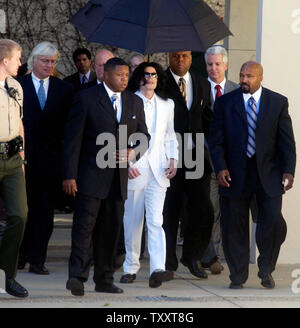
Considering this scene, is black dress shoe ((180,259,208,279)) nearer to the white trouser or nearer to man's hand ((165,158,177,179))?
the white trouser

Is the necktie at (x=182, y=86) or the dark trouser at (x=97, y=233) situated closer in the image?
the dark trouser at (x=97, y=233)

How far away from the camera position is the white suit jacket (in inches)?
373

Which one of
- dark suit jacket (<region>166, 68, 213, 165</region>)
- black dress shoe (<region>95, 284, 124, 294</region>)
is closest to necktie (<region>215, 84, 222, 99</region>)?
dark suit jacket (<region>166, 68, 213, 165</region>)

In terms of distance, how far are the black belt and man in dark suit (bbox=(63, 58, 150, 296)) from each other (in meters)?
0.40

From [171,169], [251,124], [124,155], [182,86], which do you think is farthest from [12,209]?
[182,86]

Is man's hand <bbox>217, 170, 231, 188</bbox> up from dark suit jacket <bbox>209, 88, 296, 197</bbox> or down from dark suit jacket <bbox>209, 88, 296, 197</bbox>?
down

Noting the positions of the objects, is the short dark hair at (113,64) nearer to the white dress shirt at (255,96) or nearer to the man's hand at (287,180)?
the white dress shirt at (255,96)

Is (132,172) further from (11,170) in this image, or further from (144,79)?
(11,170)

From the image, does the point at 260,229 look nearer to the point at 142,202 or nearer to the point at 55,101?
the point at 142,202

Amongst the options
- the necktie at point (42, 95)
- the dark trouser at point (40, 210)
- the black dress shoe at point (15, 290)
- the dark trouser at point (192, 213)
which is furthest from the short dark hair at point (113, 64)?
the black dress shoe at point (15, 290)

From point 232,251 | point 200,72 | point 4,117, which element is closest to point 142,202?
point 232,251

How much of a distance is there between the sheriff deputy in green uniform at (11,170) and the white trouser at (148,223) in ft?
4.28

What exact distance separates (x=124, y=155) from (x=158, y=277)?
1.13m

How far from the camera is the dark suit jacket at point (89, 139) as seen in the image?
8703mm
